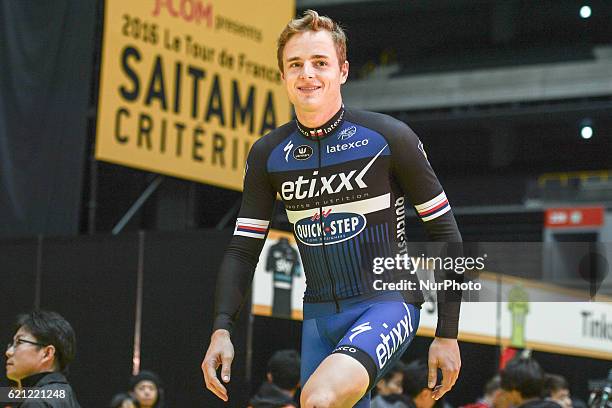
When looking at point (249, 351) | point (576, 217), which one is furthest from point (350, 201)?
point (576, 217)

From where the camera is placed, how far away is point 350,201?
414 centimetres

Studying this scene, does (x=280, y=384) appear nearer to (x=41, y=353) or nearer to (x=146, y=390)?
(x=146, y=390)

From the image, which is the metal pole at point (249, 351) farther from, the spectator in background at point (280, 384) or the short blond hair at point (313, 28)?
the short blond hair at point (313, 28)

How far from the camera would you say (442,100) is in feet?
100

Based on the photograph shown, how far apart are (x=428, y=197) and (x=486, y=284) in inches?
281

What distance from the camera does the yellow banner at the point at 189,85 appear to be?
10.9 metres

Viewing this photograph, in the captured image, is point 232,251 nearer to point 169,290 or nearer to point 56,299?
point 169,290

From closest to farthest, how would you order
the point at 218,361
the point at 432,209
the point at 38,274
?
the point at 218,361 → the point at 432,209 → the point at 38,274

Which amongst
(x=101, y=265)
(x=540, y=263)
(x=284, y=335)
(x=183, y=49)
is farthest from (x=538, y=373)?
(x=540, y=263)

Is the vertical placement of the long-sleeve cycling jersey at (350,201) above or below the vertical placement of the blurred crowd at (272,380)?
above

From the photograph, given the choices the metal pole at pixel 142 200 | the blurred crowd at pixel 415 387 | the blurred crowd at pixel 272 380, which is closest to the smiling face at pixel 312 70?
the blurred crowd at pixel 272 380

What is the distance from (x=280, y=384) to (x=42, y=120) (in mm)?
5473

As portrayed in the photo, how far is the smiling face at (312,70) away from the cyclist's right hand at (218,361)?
3.05 ft

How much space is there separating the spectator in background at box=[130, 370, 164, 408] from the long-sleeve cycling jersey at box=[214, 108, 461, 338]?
4996 millimetres
